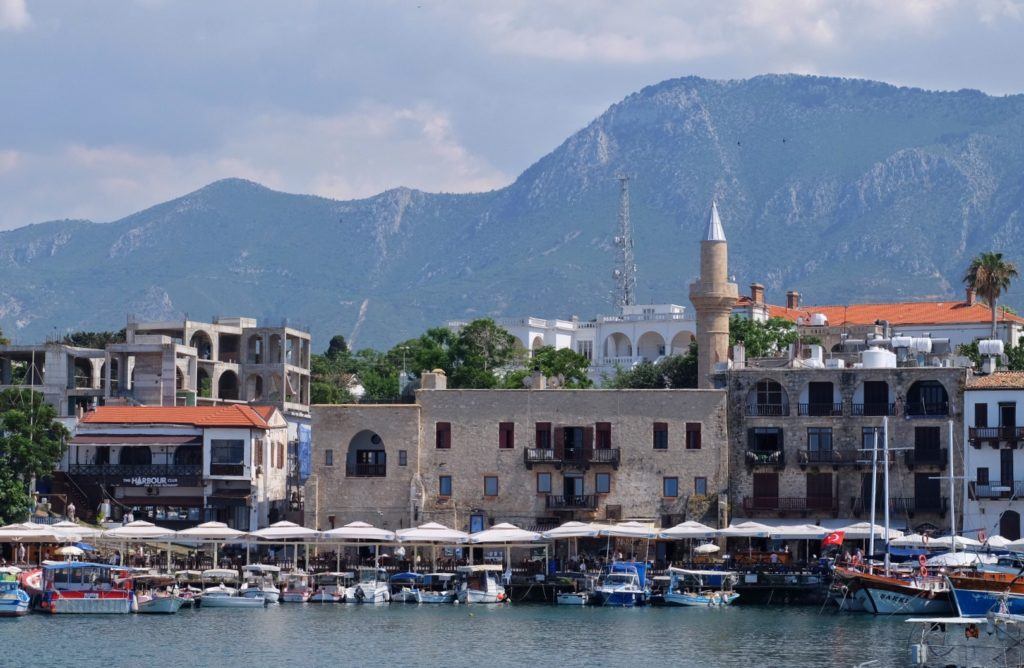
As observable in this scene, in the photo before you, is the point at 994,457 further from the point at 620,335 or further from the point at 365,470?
the point at 620,335

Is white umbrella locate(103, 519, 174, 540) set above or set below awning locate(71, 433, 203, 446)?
below

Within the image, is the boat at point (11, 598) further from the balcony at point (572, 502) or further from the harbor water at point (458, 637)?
the balcony at point (572, 502)

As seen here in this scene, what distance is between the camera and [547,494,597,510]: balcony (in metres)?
92.3

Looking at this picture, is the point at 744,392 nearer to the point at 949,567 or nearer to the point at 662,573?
the point at 662,573

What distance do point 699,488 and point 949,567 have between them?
60.3 ft

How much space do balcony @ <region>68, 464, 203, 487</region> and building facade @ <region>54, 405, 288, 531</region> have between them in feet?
0.17

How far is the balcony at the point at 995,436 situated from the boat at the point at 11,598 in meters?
44.7

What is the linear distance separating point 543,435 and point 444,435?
16.4ft

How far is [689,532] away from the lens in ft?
281

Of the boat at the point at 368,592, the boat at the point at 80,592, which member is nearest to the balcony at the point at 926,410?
the boat at the point at 368,592

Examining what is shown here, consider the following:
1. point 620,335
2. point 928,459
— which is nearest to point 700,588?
point 928,459

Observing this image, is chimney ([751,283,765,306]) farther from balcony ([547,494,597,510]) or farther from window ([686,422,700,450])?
balcony ([547,494,597,510])

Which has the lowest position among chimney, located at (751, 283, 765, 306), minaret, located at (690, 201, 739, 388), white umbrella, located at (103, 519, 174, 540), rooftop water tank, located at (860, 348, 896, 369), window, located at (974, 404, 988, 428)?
white umbrella, located at (103, 519, 174, 540)

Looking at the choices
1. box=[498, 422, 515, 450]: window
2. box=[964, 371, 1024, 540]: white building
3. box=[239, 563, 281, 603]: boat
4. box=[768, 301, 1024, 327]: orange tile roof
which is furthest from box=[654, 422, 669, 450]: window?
box=[768, 301, 1024, 327]: orange tile roof
